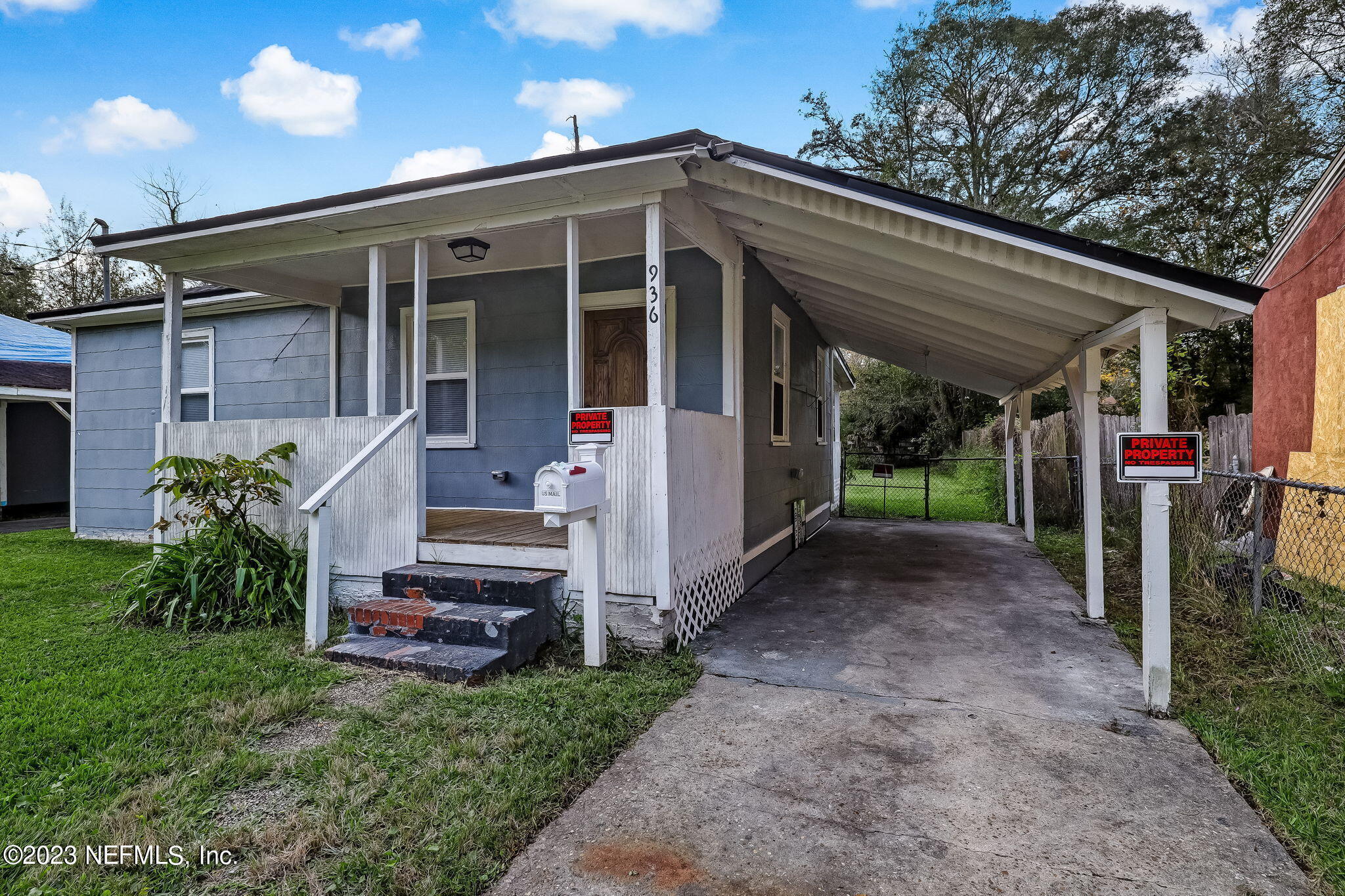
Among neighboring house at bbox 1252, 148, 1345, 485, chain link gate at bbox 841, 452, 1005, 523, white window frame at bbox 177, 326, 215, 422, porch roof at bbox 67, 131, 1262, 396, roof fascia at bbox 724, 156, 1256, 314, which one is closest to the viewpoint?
roof fascia at bbox 724, 156, 1256, 314

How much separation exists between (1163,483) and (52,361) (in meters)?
15.6

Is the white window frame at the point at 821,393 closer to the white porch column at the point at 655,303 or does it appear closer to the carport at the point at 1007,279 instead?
the carport at the point at 1007,279

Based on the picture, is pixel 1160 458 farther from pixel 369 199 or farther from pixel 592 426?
pixel 369 199

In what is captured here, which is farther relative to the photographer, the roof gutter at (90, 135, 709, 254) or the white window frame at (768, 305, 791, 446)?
the white window frame at (768, 305, 791, 446)

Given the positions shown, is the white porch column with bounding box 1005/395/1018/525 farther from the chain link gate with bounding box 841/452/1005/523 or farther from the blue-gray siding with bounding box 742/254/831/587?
the blue-gray siding with bounding box 742/254/831/587

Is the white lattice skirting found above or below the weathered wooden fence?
below

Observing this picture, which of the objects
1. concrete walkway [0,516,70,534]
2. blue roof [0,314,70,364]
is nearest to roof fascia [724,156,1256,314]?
concrete walkway [0,516,70,534]

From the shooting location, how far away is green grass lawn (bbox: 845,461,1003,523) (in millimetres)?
11836

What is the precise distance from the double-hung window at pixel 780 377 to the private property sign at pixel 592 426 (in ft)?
9.53

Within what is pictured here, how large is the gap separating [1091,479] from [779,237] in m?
2.97

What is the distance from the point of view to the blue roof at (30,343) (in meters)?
11.0

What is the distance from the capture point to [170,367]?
5191 millimetres

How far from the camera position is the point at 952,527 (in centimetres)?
1009

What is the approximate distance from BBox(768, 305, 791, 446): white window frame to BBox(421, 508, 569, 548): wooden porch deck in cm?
253
